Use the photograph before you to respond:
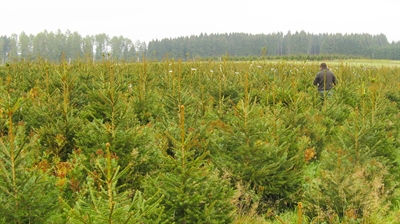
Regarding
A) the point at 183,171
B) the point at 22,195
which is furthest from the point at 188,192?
the point at 22,195

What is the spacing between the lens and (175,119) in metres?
6.30

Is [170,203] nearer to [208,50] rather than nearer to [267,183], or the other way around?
[267,183]

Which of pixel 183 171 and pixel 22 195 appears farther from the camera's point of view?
pixel 183 171

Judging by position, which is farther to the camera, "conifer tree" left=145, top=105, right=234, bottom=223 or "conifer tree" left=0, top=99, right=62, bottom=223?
"conifer tree" left=145, top=105, right=234, bottom=223

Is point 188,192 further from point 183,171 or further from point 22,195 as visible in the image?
point 22,195

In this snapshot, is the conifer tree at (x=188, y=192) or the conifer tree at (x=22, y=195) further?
the conifer tree at (x=188, y=192)

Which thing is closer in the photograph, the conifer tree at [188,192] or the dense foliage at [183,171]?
the dense foliage at [183,171]

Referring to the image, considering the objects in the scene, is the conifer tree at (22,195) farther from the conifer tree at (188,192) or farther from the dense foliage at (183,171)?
the conifer tree at (188,192)

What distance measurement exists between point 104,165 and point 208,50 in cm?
9133

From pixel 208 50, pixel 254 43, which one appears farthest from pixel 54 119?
pixel 254 43

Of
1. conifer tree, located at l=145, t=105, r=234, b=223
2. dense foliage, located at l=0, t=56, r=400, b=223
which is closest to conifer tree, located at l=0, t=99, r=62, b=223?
dense foliage, located at l=0, t=56, r=400, b=223

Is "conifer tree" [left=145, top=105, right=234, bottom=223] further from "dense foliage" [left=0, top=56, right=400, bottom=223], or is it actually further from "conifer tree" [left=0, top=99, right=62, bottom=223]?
"conifer tree" [left=0, top=99, right=62, bottom=223]

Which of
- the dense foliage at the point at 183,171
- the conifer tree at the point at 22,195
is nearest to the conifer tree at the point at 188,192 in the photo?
the dense foliage at the point at 183,171

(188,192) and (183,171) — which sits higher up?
(183,171)
